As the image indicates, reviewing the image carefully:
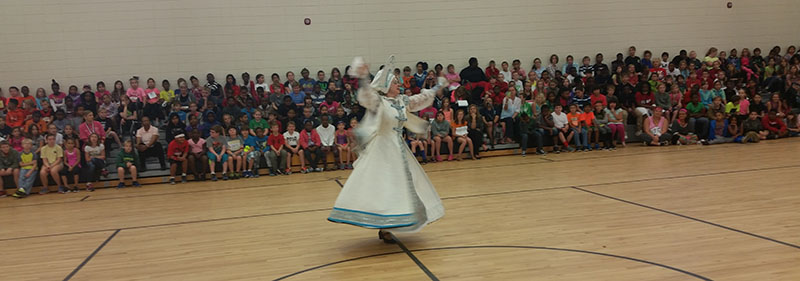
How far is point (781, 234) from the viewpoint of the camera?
178 inches

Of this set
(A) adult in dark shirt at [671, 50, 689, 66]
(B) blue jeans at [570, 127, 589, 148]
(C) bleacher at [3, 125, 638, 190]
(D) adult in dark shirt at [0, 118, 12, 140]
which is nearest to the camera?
(C) bleacher at [3, 125, 638, 190]

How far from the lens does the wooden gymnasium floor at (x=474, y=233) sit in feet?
13.2

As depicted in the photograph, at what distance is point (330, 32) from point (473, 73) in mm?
3980

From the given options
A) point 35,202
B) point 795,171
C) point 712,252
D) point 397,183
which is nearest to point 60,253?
point 397,183

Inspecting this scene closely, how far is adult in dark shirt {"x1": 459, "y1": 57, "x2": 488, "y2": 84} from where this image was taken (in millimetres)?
14617

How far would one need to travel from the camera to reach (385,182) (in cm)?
456

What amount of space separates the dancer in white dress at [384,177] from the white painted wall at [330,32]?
10528 millimetres

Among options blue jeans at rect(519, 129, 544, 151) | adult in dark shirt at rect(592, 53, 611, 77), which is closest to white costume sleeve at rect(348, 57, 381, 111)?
blue jeans at rect(519, 129, 544, 151)

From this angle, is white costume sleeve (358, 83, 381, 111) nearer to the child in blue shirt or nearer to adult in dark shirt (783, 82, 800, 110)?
the child in blue shirt

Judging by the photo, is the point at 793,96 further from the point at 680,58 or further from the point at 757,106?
the point at 680,58

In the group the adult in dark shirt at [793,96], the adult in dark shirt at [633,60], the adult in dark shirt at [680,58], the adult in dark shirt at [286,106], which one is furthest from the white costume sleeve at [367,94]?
the adult in dark shirt at [680,58]

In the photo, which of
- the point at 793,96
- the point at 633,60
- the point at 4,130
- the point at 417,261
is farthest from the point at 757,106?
the point at 4,130

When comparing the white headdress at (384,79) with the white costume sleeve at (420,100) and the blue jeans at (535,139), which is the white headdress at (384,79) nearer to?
the white costume sleeve at (420,100)

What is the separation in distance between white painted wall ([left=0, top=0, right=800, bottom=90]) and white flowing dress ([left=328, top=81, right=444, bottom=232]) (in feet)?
34.7
